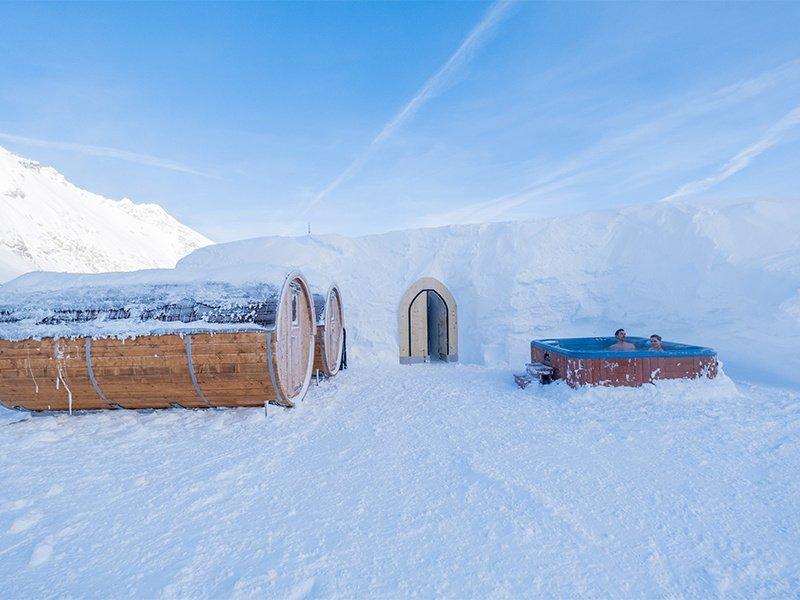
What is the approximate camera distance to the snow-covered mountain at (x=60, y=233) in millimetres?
69250

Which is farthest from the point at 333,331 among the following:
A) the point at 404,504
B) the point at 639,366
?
the point at 404,504

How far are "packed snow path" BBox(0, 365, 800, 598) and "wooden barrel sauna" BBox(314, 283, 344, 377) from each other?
286cm

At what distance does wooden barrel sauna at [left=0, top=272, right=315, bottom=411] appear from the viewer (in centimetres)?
598

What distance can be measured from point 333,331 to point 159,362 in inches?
181

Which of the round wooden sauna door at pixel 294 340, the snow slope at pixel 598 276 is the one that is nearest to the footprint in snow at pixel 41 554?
the round wooden sauna door at pixel 294 340

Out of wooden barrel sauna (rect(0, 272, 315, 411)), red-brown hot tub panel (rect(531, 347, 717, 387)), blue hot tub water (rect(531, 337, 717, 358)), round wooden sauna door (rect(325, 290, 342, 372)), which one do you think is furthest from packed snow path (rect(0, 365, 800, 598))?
round wooden sauna door (rect(325, 290, 342, 372))

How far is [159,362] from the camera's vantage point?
600 cm

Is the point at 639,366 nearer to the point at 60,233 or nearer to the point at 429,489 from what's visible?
the point at 429,489

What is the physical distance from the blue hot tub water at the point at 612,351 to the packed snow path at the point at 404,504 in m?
1.22

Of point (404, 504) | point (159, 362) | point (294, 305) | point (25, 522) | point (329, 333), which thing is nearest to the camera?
point (25, 522)

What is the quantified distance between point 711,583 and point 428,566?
168 centimetres

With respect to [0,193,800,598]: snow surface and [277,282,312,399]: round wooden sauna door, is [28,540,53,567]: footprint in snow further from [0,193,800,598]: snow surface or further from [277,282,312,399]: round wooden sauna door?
[277,282,312,399]: round wooden sauna door

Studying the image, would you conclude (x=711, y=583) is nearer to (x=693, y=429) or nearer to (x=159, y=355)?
(x=693, y=429)

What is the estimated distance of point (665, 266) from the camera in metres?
12.2
